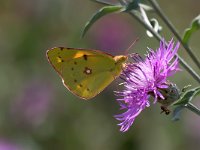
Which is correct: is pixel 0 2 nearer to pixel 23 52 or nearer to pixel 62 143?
pixel 23 52

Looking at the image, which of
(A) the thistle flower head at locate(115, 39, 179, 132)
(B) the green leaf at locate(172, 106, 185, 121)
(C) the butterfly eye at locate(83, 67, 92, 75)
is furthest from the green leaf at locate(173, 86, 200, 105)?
(C) the butterfly eye at locate(83, 67, 92, 75)

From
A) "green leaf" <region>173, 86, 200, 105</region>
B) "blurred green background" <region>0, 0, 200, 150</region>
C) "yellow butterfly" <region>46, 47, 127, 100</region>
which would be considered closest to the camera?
"green leaf" <region>173, 86, 200, 105</region>

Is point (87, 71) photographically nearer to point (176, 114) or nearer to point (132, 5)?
point (132, 5)

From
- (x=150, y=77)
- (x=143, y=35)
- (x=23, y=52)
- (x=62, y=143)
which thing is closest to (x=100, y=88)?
(x=150, y=77)

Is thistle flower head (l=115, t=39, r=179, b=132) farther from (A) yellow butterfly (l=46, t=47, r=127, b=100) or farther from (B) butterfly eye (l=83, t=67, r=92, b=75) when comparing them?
(B) butterfly eye (l=83, t=67, r=92, b=75)

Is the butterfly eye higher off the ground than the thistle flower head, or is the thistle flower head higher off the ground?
the butterfly eye

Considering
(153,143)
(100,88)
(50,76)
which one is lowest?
(153,143)

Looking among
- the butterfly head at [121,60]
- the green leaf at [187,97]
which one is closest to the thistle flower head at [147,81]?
the butterfly head at [121,60]
